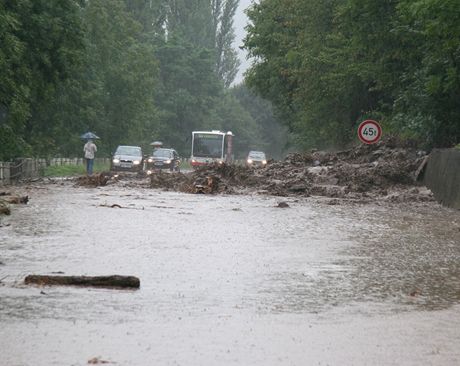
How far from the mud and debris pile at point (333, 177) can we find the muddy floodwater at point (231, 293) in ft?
39.1

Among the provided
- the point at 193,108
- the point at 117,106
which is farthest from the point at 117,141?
the point at 193,108

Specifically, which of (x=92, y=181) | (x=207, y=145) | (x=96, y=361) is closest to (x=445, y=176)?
(x=92, y=181)

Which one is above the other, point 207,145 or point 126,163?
point 207,145

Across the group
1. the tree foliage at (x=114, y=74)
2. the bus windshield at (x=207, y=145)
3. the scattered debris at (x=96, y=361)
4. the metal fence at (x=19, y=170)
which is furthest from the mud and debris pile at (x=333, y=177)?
the bus windshield at (x=207, y=145)

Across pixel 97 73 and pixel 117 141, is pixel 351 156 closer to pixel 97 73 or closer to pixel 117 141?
pixel 97 73

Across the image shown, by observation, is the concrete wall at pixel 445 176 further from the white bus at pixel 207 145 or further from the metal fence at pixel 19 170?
the white bus at pixel 207 145

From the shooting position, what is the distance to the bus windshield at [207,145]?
70.2 metres

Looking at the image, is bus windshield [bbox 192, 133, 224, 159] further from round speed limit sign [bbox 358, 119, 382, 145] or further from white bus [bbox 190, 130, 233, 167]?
round speed limit sign [bbox 358, 119, 382, 145]

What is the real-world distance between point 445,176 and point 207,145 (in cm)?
4444

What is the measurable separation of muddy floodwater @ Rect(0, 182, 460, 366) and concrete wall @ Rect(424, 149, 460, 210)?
606 centimetres

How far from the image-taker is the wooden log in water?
9.59m

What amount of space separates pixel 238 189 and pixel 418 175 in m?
6.30

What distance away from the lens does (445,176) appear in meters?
26.7

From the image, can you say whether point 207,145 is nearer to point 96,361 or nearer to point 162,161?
point 162,161
